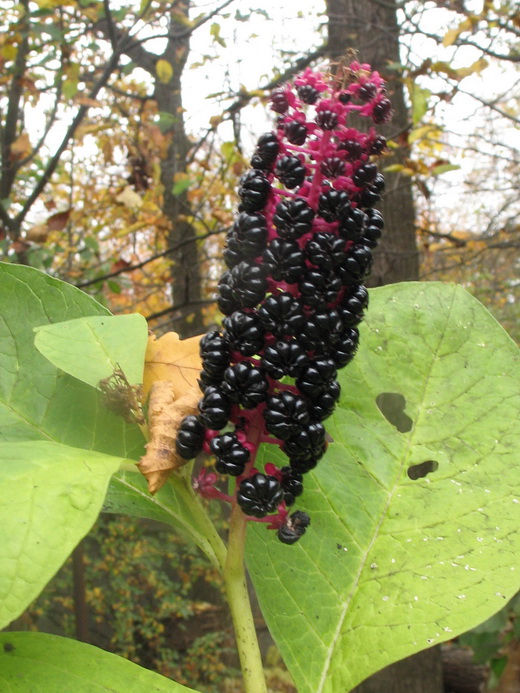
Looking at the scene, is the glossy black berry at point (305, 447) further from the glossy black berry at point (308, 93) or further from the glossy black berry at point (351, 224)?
the glossy black berry at point (308, 93)

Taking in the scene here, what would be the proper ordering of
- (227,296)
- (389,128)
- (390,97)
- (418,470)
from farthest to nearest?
(389,128), (390,97), (418,470), (227,296)

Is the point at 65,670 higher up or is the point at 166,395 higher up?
the point at 166,395

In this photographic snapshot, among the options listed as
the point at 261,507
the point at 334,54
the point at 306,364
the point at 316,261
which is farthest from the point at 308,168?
the point at 334,54

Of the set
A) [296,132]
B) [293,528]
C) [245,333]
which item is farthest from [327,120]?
[293,528]

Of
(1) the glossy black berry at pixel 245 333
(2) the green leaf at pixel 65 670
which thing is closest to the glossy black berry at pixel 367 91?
(1) the glossy black berry at pixel 245 333

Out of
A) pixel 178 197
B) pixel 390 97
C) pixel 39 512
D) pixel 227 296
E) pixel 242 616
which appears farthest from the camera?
pixel 178 197

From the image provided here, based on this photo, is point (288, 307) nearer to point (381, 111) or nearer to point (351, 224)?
point (351, 224)
